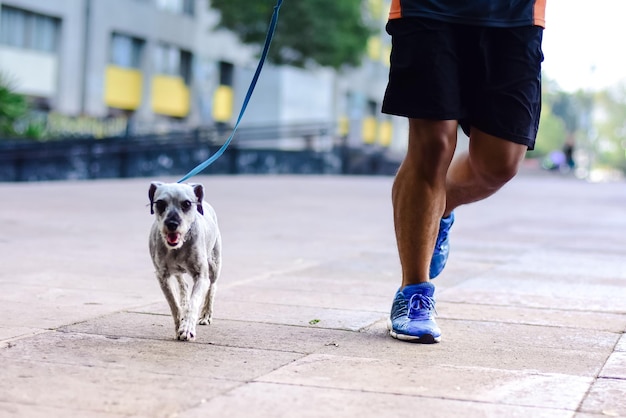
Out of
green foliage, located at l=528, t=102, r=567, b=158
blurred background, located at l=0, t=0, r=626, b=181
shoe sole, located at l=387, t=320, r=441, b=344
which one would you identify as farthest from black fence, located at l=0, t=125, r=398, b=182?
green foliage, located at l=528, t=102, r=567, b=158

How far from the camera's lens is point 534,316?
17.0ft

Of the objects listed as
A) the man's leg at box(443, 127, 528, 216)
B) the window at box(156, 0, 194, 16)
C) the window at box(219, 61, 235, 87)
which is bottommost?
the man's leg at box(443, 127, 528, 216)

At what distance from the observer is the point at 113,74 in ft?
132

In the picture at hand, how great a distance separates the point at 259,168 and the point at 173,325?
974 inches

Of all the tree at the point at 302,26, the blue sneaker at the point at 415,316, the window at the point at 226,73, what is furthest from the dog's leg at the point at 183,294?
the window at the point at 226,73

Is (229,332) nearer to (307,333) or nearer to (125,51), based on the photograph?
(307,333)

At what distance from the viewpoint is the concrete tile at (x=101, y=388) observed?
300 centimetres

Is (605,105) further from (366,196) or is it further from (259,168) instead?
(366,196)

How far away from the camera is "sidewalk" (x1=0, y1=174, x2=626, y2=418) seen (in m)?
3.18

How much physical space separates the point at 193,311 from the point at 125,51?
37.9m

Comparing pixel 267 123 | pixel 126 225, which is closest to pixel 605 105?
pixel 267 123

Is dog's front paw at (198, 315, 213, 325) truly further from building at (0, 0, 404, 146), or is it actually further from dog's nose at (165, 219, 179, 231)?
building at (0, 0, 404, 146)

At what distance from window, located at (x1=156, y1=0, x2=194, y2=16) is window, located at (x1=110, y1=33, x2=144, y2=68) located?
1951 millimetres

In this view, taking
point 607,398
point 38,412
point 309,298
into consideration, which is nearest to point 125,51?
point 309,298
